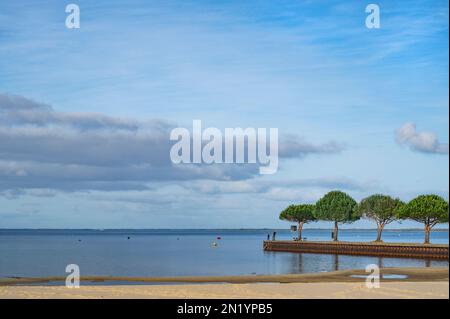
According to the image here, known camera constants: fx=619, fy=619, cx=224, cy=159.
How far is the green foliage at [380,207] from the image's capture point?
479ft

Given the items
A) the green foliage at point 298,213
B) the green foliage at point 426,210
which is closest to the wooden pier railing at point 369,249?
the green foliage at point 426,210

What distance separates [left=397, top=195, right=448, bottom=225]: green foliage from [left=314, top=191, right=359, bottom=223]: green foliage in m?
27.0

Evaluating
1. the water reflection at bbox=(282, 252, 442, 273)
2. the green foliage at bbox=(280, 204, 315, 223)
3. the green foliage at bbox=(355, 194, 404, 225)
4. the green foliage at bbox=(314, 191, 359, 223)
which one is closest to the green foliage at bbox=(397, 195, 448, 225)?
the green foliage at bbox=(355, 194, 404, 225)

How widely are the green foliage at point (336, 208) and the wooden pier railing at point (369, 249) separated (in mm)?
13687

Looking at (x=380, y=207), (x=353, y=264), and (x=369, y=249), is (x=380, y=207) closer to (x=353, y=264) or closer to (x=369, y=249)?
(x=369, y=249)

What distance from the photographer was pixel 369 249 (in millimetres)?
127750

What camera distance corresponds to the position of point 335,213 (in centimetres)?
16312

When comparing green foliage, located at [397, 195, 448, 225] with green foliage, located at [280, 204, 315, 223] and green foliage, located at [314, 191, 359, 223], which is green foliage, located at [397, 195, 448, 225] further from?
green foliage, located at [280, 204, 315, 223]

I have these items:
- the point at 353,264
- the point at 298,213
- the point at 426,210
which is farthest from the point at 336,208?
the point at 353,264

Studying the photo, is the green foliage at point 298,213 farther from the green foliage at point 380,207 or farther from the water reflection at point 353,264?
the water reflection at point 353,264

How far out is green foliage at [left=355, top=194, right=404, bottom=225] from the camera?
146 meters
